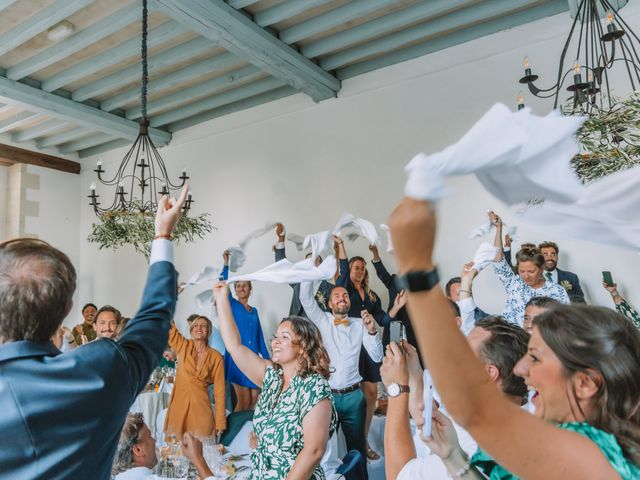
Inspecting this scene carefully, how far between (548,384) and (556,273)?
3916 millimetres

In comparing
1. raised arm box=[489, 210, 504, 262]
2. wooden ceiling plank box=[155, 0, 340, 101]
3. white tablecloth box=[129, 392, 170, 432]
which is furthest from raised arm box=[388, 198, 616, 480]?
wooden ceiling plank box=[155, 0, 340, 101]

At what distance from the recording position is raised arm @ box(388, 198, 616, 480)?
0.63 metres

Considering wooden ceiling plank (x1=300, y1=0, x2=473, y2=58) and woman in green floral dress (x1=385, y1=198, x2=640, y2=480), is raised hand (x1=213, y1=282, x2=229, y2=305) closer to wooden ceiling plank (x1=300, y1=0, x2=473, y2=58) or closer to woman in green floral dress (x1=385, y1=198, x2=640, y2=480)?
woman in green floral dress (x1=385, y1=198, x2=640, y2=480)

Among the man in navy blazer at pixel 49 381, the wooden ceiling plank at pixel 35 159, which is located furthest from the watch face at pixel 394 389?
the wooden ceiling plank at pixel 35 159

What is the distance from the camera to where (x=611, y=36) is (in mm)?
2143

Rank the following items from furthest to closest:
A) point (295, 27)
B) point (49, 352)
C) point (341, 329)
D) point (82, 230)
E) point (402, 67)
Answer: point (82, 230) < point (402, 67) < point (295, 27) < point (341, 329) < point (49, 352)

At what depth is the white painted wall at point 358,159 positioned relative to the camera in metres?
4.83

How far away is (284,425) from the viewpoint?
6.51 feet

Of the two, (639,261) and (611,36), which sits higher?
(611,36)

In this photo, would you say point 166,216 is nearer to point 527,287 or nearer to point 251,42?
point 527,287

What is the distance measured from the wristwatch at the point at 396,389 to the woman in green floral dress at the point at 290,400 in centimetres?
72

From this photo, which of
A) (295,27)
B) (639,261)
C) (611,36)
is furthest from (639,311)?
(295,27)

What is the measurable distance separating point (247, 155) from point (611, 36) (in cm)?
500

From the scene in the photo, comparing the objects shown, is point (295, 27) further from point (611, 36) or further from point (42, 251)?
point (42, 251)
